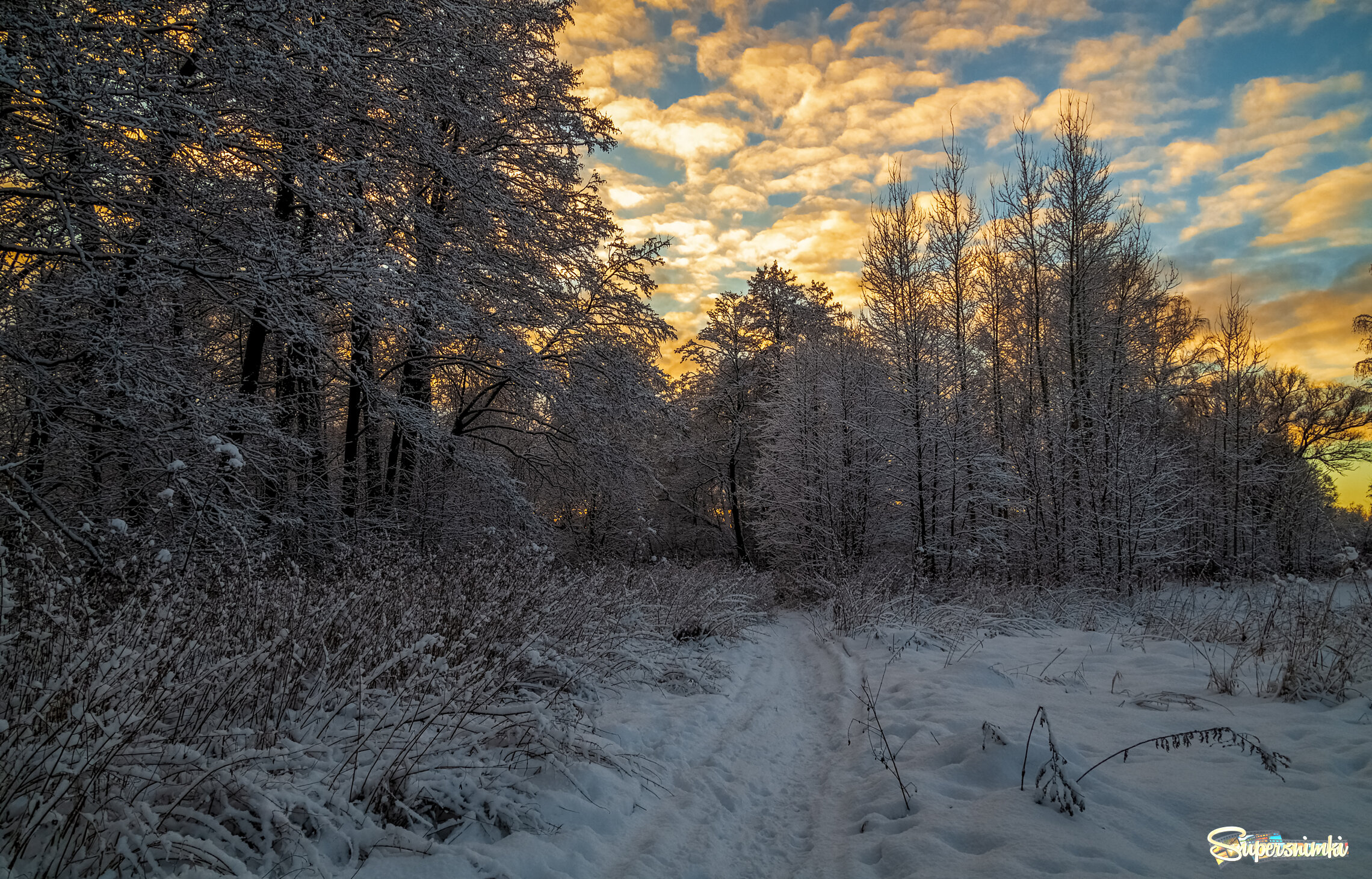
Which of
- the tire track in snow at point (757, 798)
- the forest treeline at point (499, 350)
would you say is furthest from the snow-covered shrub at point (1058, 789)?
the forest treeline at point (499, 350)

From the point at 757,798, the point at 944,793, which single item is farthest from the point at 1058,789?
the point at 757,798

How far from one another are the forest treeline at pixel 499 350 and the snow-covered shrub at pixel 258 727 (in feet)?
3.19

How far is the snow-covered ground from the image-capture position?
2312 millimetres

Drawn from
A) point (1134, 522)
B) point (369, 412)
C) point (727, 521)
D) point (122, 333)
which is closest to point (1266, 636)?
point (1134, 522)

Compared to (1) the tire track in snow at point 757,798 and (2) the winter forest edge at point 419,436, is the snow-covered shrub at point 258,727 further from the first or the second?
(1) the tire track in snow at point 757,798

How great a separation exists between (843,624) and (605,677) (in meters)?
4.91

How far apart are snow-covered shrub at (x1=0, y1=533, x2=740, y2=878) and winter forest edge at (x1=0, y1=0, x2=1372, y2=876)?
0.09 feet

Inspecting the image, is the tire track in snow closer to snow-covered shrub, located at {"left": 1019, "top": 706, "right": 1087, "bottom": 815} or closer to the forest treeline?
snow-covered shrub, located at {"left": 1019, "top": 706, "right": 1087, "bottom": 815}

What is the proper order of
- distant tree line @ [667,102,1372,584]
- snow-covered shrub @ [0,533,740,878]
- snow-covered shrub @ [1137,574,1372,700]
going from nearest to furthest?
1. snow-covered shrub @ [0,533,740,878]
2. snow-covered shrub @ [1137,574,1372,700]
3. distant tree line @ [667,102,1372,584]

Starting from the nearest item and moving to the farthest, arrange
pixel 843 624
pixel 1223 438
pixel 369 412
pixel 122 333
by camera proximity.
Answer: pixel 122 333, pixel 369 412, pixel 843 624, pixel 1223 438

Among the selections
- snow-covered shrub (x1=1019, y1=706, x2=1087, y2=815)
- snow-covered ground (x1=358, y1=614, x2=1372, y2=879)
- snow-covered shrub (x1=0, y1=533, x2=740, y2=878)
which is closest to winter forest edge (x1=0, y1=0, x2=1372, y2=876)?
snow-covered shrub (x1=0, y1=533, x2=740, y2=878)

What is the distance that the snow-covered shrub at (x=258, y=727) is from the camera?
74.2 inches

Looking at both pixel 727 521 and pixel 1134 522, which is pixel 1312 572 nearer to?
pixel 1134 522

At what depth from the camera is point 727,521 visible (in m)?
25.0
